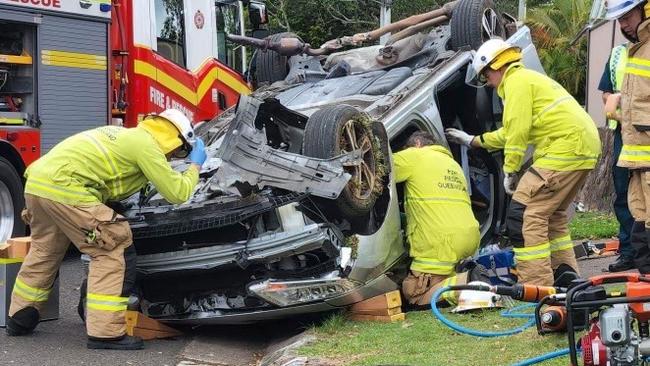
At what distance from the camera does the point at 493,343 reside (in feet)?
15.7

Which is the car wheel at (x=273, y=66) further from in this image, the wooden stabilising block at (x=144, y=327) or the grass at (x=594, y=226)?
the grass at (x=594, y=226)

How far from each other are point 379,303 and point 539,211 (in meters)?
1.20

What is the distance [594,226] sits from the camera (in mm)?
10078

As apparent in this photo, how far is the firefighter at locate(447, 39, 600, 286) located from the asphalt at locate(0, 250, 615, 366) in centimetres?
149

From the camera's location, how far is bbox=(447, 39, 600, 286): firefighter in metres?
5.90

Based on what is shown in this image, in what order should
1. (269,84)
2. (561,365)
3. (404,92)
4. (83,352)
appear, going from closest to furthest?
(561,365)
(83,352)
(404,92)
(269,84)

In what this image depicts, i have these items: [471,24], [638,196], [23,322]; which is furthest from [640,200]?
[23,322]

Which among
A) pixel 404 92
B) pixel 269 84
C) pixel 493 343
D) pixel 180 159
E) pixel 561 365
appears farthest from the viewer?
pixel 269 84

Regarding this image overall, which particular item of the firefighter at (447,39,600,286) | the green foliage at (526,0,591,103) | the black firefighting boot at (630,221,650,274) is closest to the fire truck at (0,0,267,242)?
the firefighter at (447,39,600,286)

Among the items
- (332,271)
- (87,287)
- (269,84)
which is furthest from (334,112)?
(269,84)

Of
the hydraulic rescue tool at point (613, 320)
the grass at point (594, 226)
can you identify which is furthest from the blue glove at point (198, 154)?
the grass at point (594, 226)

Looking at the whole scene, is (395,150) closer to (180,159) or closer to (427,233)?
(427,233)

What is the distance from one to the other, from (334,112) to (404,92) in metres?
1.25

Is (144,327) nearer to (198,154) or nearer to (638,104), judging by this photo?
(198,154)
